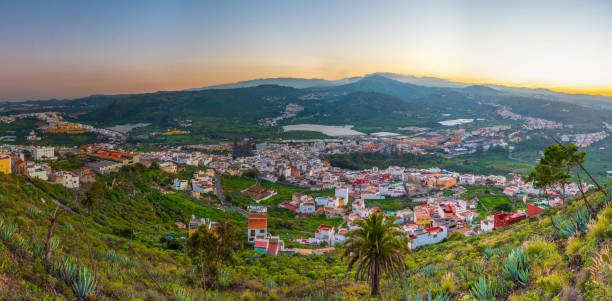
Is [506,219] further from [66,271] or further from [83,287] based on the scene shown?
[66,271]

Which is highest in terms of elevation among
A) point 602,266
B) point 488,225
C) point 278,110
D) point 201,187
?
point 278,110

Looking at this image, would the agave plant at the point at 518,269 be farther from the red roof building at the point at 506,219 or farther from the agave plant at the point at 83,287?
the red roof building at the point at 506,219

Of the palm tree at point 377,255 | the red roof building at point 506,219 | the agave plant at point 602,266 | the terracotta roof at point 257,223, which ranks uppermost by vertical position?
the agave plant at point 602,266

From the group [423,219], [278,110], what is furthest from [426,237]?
[278,110]

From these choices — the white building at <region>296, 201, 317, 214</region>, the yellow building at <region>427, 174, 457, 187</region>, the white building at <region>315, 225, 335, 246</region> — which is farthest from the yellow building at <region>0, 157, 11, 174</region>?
the yellow building at <region>427, 174, 457, 187</region>

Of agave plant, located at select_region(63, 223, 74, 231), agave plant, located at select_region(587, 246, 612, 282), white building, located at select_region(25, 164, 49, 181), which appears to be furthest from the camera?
white building, located at select_region(25, 164, 49, 181)

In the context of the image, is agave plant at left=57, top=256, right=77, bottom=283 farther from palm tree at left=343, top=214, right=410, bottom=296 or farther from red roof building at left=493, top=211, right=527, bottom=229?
red roof building at left=493, top=211, right=527, bottom=229

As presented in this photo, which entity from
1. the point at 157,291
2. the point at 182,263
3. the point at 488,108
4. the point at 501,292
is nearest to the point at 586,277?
the point at 501,292

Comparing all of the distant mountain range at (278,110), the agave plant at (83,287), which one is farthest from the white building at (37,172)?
the distant mountain range at (278,110)
